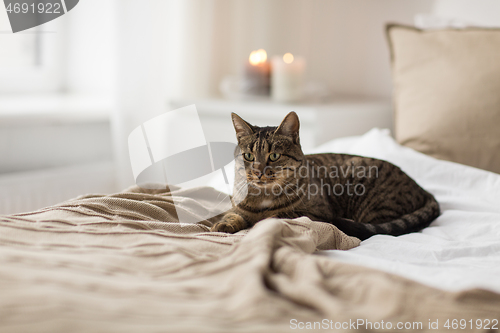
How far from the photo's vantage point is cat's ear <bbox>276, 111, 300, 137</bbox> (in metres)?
0.96

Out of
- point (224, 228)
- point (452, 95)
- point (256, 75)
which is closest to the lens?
point (224, 228)

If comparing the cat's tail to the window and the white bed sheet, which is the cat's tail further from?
the window

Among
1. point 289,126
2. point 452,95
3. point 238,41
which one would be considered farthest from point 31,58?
point 452,95

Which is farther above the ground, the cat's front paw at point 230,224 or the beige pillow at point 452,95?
the beige pillow at point 452,95

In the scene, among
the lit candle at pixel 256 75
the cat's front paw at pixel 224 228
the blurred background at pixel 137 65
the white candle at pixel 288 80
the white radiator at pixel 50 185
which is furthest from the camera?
the lit candle at pixel 256 75

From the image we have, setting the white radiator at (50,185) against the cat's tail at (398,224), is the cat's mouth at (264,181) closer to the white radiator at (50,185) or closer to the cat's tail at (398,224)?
the cat's tail at (398,224)

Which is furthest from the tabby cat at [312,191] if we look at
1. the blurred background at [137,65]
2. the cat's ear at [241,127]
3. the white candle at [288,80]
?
the white candle at [288,80]

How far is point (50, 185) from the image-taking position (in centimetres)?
Result: 178

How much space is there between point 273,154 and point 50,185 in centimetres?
123

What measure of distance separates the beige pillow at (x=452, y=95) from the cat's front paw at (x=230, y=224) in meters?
0.76

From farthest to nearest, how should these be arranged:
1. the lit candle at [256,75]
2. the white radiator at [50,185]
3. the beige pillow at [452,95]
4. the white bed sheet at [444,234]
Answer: the lit candle at [256,75], the white radiator at [50,185], the beige pillow at [452,95], the white bed sheet at [444,234]

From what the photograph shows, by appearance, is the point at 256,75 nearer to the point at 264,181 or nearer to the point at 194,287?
the point at 264,181

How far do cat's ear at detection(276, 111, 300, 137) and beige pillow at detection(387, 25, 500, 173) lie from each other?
0.59 meters

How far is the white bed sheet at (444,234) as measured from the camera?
2.23 ft
